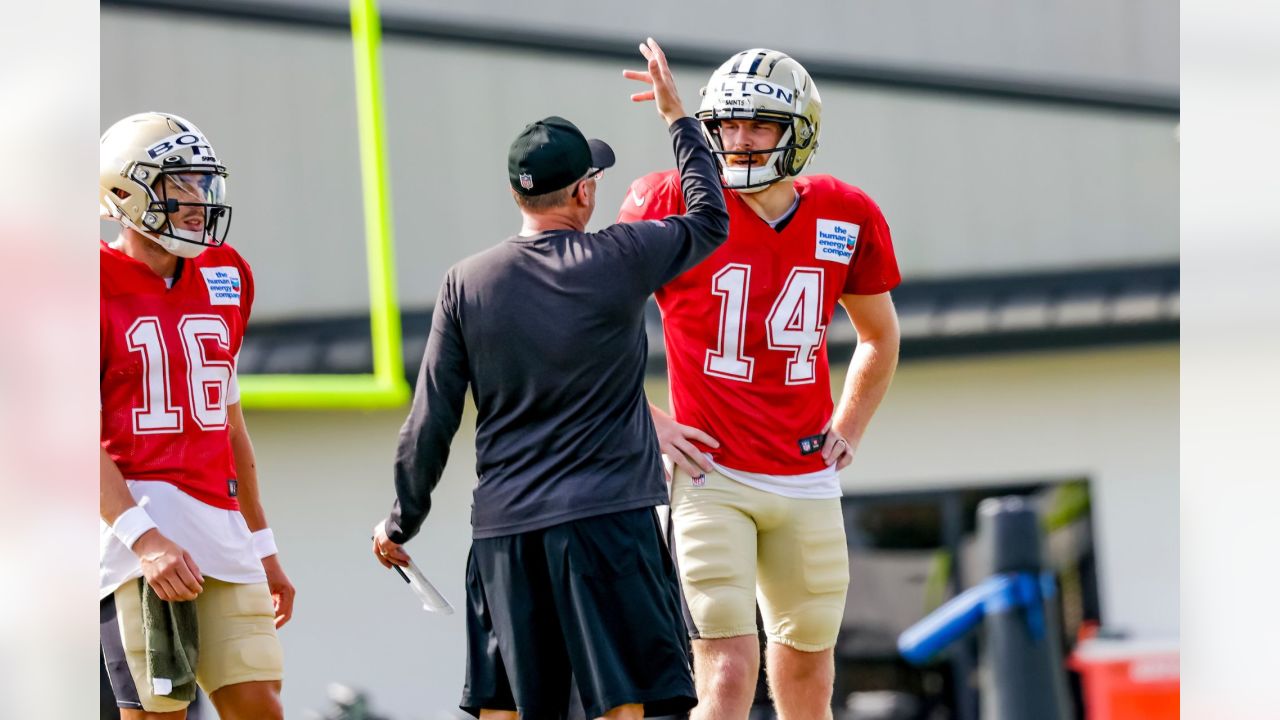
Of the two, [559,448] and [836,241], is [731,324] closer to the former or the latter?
[836,241]

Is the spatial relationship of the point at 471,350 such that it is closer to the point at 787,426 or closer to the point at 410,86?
the point at 787,426

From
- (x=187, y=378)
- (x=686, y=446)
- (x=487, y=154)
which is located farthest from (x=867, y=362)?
(x=487, y=154)

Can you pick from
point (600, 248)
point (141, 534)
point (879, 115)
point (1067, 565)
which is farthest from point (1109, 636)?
point (141, 534)

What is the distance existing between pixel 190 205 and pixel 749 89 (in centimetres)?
152

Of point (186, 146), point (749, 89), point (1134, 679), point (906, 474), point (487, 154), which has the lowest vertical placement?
point (1134, 679)

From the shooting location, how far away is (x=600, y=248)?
3875 mm

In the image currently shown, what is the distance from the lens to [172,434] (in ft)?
13.6

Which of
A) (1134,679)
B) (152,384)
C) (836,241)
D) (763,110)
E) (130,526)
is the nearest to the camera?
(130,526)

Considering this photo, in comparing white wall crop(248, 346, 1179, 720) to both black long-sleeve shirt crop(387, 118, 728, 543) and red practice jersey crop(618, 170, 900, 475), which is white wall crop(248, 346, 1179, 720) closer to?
red practice jersey crop(618, 170, 900, 475)

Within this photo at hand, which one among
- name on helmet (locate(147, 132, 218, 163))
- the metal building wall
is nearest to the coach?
name on helmet (locate(147, 132, 218, 163))

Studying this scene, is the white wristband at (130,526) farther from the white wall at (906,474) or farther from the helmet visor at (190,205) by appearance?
Result: the white wall at (906,474)

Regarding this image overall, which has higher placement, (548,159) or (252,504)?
(548,159)

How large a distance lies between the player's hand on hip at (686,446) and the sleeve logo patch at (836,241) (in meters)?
0.60

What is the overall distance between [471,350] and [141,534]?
0.92 m
